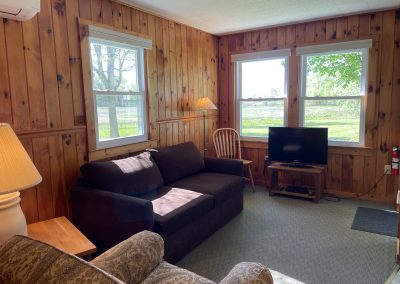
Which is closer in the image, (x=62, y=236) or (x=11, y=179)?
(x=11, y=179)

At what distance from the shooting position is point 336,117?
4.11m

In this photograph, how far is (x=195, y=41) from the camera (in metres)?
4.32

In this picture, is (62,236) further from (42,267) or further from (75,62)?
(75,62)

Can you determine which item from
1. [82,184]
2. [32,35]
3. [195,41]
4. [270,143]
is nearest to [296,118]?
[270,143]

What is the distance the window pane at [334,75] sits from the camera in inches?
154

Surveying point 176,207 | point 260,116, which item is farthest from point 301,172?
point 176,207

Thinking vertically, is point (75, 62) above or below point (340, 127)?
above

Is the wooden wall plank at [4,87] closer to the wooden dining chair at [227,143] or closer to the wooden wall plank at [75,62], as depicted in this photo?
the wooden wall plank at [75,62]

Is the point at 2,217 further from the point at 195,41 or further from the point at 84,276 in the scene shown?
the point at 195,41

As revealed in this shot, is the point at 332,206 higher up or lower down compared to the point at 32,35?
lower down

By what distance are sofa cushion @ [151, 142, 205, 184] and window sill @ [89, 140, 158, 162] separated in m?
0.21

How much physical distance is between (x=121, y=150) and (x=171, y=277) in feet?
6.25

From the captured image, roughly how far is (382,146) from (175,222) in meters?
2.98

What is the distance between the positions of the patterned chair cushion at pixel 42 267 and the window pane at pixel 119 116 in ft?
6.90
